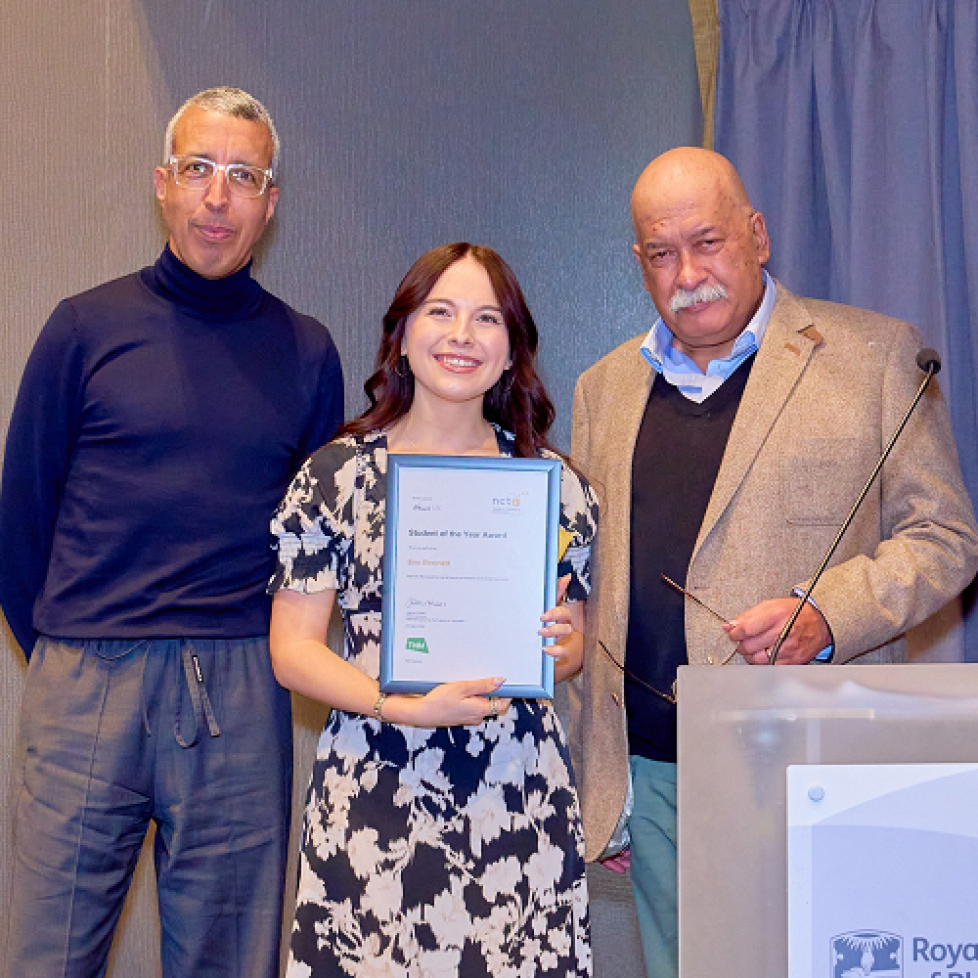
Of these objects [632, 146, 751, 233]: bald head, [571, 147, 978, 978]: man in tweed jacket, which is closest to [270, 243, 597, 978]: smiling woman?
[571, 147, 978, 978]: man in tweed jacket

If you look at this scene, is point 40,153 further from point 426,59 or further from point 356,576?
point 356,576

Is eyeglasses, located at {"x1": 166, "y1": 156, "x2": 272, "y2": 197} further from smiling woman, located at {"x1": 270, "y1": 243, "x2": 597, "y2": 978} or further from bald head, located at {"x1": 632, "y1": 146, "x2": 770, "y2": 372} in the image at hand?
bald head, located at {"x1": 632, "y1": 146, "x2": 770, "y2": 372}

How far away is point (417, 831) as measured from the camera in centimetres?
185

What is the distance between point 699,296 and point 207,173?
94 cm

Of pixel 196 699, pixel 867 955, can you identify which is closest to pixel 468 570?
pixel 196 699

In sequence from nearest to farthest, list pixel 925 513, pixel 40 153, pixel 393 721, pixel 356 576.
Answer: pixel 393 721 → pixel 356 576 → pixel 925 513 → pixel 40 153

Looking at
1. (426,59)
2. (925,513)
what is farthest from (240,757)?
(426,59)

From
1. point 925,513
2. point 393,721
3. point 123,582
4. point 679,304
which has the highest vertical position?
point 679,304

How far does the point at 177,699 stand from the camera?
2178 millimetres

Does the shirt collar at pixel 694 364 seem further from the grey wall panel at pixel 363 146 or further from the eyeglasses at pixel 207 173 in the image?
the grey wall panel at pixel 363 146

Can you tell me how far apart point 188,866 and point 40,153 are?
1660 millimetres

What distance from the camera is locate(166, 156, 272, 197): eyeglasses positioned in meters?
2.28

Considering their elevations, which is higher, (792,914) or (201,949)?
(792,914)

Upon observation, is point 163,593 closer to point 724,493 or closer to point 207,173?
point 207,173
